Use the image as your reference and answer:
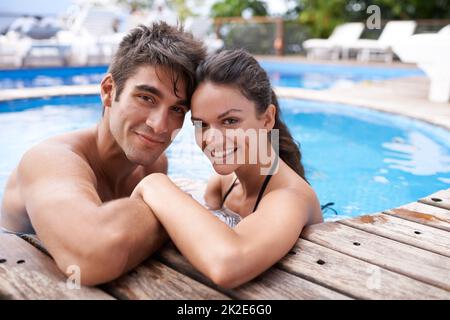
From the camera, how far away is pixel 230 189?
2539 millimetres

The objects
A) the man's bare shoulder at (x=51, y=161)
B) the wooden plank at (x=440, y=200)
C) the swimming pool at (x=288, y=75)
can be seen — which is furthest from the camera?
the swimming pool at (x=288, y=75)

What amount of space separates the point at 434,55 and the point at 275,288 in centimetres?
612

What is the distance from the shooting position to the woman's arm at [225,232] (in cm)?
130

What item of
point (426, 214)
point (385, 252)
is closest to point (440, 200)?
point (426, 214)

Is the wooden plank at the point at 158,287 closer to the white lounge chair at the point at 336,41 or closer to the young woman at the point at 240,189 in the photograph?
the young woman at the point at 240,189

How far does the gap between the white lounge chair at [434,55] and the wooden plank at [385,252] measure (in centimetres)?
541

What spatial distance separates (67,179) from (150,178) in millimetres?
309

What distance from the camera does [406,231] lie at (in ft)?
5.98

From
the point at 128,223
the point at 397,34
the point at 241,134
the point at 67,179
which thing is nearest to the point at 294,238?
the point at 241,134

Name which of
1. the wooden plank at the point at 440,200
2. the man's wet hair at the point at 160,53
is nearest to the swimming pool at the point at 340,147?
the wooden plank at the point at 440,200

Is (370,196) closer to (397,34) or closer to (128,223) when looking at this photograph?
(128,223)

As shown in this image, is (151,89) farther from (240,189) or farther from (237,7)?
(237,7)

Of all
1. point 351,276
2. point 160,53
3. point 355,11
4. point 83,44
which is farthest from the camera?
point 355,11

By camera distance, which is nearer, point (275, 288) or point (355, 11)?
point (275, 288)
